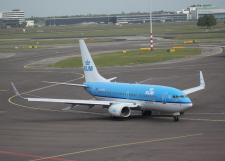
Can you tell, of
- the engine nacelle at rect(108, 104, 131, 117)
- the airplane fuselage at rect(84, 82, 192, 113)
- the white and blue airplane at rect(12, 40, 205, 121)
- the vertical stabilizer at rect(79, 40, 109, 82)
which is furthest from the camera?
the vertical stabilizer at rect(79, 40, 109, 82)

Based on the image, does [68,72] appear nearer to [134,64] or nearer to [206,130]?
[134,64]

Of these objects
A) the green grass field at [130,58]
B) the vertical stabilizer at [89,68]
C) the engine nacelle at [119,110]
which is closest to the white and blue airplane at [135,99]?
the engine nacelle at [119,110]

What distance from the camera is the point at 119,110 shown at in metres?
58.2

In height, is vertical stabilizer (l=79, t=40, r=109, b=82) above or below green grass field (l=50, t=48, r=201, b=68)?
above

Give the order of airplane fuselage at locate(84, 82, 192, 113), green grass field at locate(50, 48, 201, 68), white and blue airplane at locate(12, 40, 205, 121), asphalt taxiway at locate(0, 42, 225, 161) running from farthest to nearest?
green grass field at locate(50, 48, 201, 68) < white and blue airplane at locate(12, 40, 205, 121) < airplane fuselage at locate(84, 82, 192, 113) < asphalt taxiway at locate(0, 42, 225, 161)

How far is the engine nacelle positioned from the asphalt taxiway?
71cm

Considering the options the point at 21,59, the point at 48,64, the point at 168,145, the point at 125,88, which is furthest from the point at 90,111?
the point at 21,59

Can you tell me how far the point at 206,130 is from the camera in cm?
5131

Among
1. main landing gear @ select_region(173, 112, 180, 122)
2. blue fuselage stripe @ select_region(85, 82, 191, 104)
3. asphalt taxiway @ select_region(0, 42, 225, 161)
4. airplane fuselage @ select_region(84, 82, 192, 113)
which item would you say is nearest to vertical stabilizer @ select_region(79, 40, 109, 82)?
blue fuselage stripe @ select_region(85, 82, 191, 104)

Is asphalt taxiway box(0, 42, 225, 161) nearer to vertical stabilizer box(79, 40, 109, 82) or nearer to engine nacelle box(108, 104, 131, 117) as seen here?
engine nacelle box(108, 104, 131, 117)

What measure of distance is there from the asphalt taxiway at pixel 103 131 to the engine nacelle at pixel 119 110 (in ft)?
2.33

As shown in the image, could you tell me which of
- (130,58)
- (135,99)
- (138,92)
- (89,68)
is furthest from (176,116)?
(130,58)

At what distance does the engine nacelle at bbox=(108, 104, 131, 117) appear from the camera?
2295 inches

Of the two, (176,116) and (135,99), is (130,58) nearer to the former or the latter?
(135,99)
